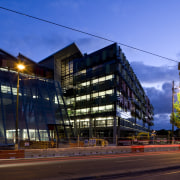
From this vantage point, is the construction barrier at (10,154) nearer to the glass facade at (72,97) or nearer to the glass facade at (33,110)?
Result: the glass facade at (72,97)

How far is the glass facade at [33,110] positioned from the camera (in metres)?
35.1

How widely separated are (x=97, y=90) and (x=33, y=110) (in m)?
28.8

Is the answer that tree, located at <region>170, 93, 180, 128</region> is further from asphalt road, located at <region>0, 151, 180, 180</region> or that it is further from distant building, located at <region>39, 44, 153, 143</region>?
asphalt road, located at <region>0, 151, 180, 180</region>

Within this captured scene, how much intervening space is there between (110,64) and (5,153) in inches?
1757

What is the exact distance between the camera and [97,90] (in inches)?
2562

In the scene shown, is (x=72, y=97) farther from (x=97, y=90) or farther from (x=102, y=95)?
(x=102, y=95)

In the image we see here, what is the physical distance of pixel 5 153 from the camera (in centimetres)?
2066

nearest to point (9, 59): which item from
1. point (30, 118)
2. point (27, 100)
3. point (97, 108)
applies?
point (27, 100)

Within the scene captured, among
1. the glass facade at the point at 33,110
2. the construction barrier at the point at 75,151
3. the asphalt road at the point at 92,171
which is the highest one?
the glass facade at the point at 33,110

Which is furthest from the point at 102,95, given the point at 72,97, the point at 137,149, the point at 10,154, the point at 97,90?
the point at 10,154

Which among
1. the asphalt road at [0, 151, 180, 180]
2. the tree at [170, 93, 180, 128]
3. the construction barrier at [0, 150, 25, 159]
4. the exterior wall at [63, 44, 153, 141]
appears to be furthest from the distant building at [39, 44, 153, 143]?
the asphalt road at [0, 151, 180, 180]

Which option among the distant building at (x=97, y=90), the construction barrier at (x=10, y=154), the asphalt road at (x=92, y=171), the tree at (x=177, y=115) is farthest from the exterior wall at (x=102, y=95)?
the asphalt road at (x=92, y=171)

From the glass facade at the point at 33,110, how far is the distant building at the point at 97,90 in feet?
60.3

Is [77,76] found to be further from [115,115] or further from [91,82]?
[115,115]
